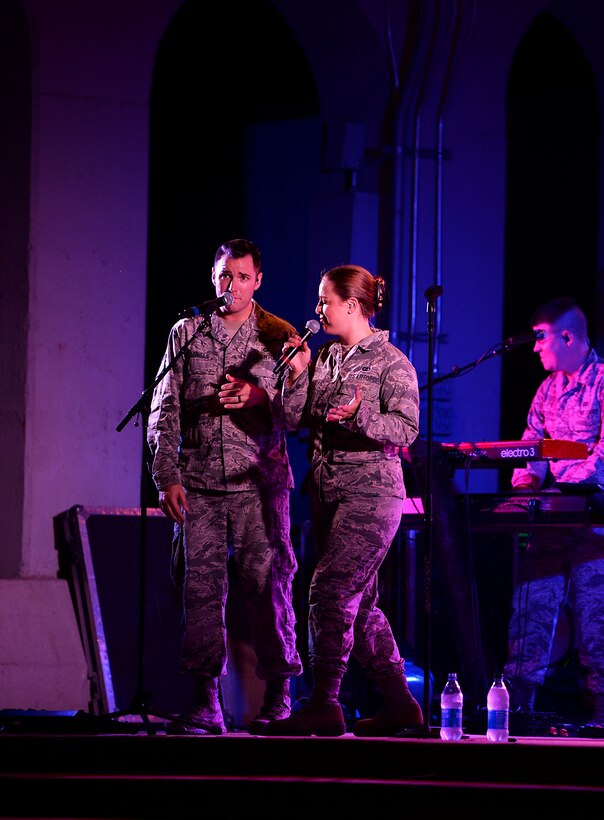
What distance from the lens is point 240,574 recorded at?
562 cm

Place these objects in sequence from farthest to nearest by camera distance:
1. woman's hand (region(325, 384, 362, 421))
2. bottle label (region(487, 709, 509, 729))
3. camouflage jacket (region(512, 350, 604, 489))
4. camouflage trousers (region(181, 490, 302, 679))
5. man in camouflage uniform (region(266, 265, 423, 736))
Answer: camouflage jacket (region(512, 350, 604, 489)) → camouflage trousers (region(181, 490, 302, 679)) → bottle label (region(487, 709, 509, 729)) → man in camouflage uniform (region(266, 265, 423, 736)) → woman's hand (region(325, 384, 362, 421))

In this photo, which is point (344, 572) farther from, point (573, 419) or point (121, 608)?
point (121, 608)

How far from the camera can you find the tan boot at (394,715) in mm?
5246

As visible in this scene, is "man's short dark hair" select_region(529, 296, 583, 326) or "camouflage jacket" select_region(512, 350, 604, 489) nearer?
"camouflage jacket" select_region(512, 350, 604, 489)

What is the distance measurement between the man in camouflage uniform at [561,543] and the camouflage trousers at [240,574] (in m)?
1.68

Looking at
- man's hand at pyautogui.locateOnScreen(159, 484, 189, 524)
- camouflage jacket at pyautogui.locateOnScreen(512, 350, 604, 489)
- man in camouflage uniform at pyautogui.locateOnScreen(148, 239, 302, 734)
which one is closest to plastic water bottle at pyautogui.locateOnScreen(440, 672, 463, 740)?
man in camouflage uniform at pyautogui.locateOnScreen(148, 239, 302, 734)

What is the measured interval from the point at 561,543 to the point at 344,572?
2.18 meters

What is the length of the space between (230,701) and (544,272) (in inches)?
177

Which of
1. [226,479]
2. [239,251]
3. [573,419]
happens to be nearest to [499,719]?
[226,479]

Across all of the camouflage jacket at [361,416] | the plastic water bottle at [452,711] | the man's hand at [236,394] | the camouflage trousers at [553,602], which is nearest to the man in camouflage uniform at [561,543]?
the camouflage trousers at [553,602]

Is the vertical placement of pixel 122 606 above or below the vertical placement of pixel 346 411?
below

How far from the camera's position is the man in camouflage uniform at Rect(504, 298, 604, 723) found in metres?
6.64

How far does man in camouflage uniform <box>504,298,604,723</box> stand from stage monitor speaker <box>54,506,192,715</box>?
1942 millimetres

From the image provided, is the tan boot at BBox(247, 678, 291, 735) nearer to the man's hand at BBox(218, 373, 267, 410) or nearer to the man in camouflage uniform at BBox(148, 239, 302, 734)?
the man in camouflage uniform at BBox(148, 239, 302, 734)
